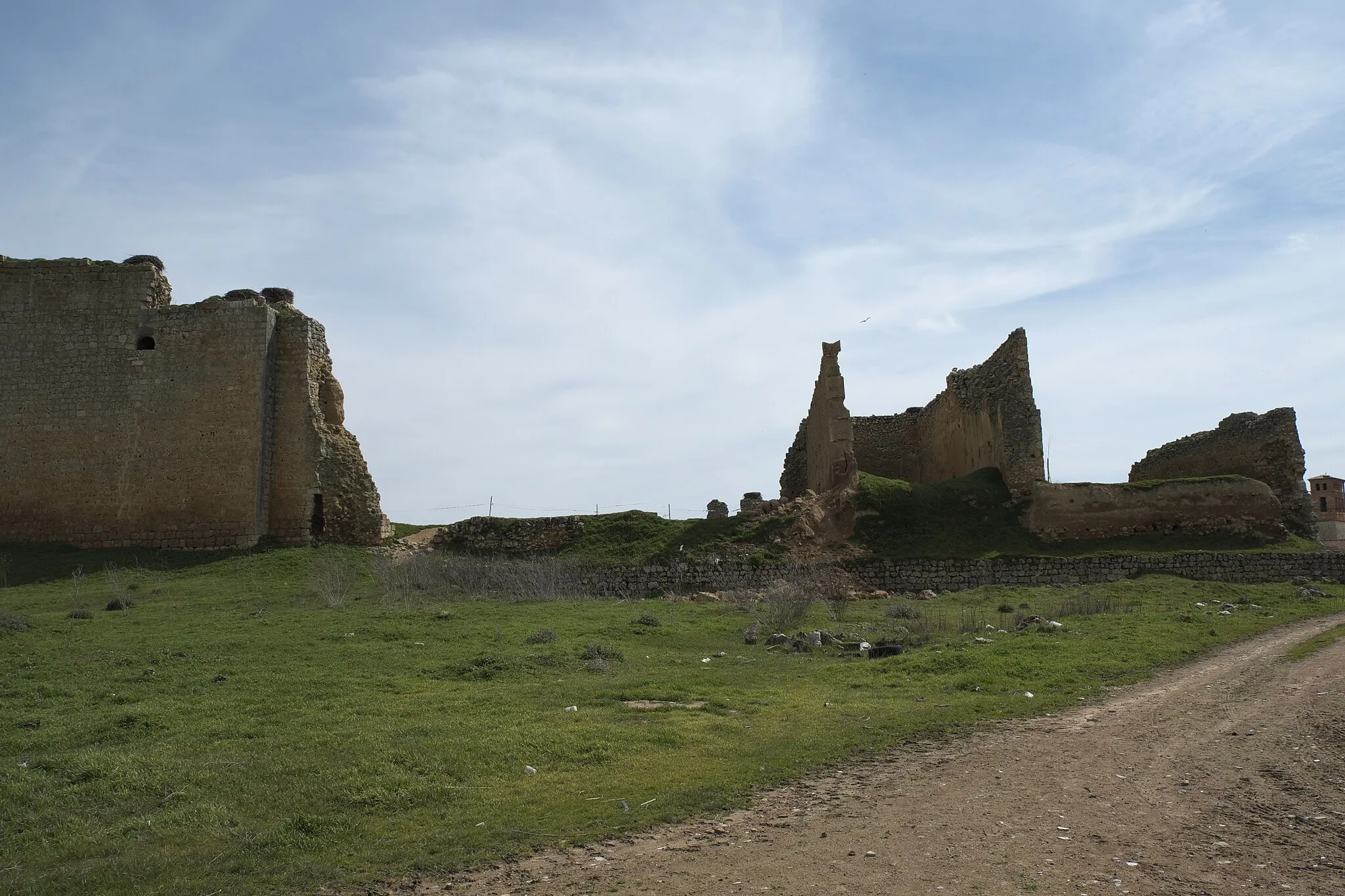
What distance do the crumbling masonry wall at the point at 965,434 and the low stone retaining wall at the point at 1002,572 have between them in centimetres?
320

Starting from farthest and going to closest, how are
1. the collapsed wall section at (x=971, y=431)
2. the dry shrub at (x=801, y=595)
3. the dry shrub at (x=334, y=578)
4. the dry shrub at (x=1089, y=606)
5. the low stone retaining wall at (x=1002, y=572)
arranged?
the collapsed wall section at (x=971, y=431) < the low stone retaining wall at (x=1002, y=572) < the dry shrub at (x=334, y=578) < the dry shrub at (x=1089, y=606) < the dry shrub at (x=801, y=595)

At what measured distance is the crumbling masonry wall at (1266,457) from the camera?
23984 mm

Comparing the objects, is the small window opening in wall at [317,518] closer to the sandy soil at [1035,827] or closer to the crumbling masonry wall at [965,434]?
the crumbling masonry wall at [965,434]

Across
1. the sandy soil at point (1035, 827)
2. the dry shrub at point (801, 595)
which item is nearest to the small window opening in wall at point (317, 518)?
the dry shrub at point (801, 595)

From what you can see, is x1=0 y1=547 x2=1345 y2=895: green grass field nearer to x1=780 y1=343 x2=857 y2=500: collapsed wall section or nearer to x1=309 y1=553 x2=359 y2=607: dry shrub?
x1=309 y1=553 x2=359 y2=607: dry shrub

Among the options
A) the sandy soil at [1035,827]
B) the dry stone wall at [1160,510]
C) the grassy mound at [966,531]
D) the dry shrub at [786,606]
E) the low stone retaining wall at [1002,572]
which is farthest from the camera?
the dry stone wall at [1160,510]

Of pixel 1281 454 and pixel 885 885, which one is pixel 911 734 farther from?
pixel 1281 454

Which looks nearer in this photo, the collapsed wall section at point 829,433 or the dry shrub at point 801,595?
the dry shrub at point 801,595

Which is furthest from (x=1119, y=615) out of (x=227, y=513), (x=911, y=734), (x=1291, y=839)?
(x=227, y=513)

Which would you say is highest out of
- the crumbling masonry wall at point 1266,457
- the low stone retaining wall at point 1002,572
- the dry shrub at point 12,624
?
the crumbling masonry wall at point 1266,457

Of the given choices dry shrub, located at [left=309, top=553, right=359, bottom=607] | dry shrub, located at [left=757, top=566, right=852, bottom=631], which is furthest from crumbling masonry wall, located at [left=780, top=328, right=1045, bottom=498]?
dry shrub, located at [left=309, top=553, right=359, bottom=607]

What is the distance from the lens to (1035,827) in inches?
218

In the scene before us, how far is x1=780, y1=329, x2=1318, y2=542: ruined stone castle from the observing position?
75.7 ft

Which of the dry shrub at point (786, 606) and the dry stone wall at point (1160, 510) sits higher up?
the dry stone wall at point (1160, 510)
